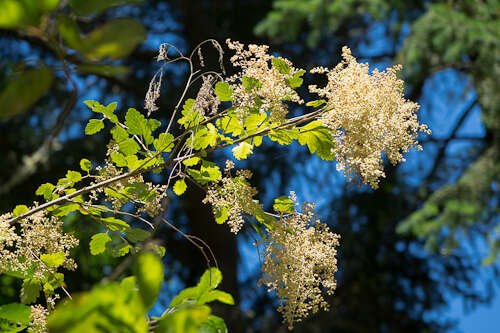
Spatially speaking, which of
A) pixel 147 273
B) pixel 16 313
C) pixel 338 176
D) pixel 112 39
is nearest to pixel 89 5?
pixel 112 39

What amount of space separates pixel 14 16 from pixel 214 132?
53 centimetres

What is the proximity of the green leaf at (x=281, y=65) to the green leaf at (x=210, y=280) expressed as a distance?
13.6 inches

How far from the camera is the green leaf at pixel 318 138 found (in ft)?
2.70

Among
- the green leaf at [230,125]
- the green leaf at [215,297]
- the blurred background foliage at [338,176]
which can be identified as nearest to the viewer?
the green leaf at [215,297]

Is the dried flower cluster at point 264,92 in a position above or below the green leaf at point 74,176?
above

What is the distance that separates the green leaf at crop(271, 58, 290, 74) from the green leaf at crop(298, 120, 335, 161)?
0.09m

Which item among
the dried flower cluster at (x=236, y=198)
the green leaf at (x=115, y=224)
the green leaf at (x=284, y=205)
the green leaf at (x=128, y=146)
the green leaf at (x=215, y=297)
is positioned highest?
the green leaf at (x=128, y=146)

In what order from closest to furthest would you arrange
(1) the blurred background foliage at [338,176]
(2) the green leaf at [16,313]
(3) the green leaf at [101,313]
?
(3) the green leaf at [101,313] → (2) the green leaf at [16,313] → (1) the blurred background foliage at [338,176]

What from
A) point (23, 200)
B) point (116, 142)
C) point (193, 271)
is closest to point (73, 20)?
point (116, 142)

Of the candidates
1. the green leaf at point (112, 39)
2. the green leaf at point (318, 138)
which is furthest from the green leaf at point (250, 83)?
the green leaf at point (112, 39)

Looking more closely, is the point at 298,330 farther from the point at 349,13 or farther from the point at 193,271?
the point at 349,13

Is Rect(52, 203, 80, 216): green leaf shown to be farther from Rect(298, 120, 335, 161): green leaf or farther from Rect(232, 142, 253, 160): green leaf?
Rect(298, 120, 335, 161): green leaf

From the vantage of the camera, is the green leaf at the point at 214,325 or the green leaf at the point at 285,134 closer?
the green leaf at the point at 214,325

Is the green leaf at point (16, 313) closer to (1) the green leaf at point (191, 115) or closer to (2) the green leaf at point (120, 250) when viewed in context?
(2) the green leaf at point (120, 250)
